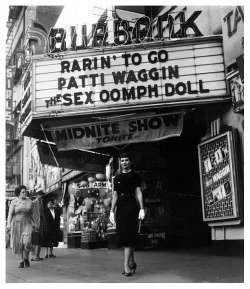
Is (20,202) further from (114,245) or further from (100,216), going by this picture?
(100,216)

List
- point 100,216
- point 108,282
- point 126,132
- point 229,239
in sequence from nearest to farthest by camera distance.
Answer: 1. point 108,282
2. point 229,239
3. point 126,132
4. point 100,216

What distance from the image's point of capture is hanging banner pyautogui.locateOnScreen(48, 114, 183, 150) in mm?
8867

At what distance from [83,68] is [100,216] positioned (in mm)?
7751

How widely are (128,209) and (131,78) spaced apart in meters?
3.12

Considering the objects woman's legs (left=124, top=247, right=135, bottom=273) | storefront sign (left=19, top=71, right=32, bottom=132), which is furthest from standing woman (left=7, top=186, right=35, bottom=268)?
woman's legs (left=124, top=247, right=135, bottom=273)

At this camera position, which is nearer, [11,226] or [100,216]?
[11,226]

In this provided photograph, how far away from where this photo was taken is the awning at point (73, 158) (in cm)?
1129

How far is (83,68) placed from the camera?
334 inches

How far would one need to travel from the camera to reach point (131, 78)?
8320 mm

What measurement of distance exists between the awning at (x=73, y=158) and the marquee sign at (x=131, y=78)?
2.78 metres

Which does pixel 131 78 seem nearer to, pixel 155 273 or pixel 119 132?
pixel 119 132

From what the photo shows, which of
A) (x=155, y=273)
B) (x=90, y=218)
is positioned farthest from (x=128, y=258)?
(x=90, y=218)

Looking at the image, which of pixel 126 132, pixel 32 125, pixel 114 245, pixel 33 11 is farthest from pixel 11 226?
pixel 33 11

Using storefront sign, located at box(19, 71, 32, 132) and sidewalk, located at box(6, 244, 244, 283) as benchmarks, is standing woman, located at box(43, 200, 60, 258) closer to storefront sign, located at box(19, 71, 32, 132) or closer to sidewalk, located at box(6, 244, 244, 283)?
storefront sign, located at box(19, 71, 32, 132)
